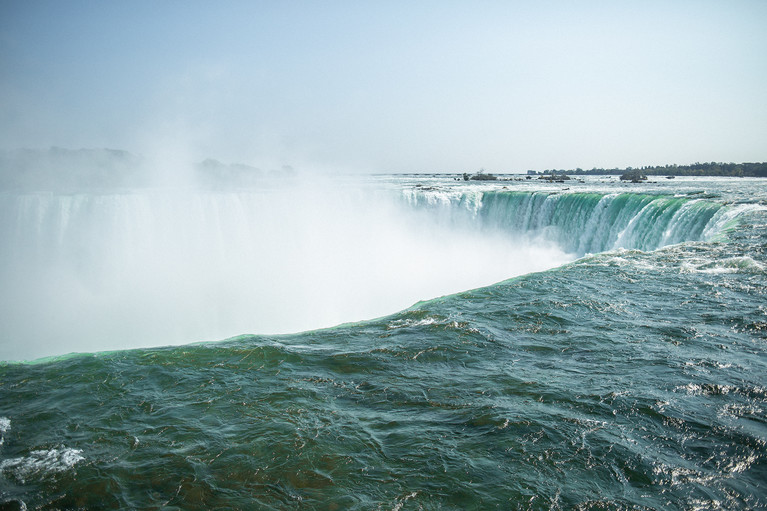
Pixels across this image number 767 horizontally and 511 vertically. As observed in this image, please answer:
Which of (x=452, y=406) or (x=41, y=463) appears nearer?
(x=41, y=463)

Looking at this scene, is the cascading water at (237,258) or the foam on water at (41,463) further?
the cascading water at (237,258)

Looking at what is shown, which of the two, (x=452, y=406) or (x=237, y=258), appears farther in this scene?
(x=237, y=258)

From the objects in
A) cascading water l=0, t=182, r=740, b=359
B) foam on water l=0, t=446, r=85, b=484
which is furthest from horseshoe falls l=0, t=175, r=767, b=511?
cascading water l=0, t=182, r=740, b=359

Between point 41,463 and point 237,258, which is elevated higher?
point 41,463

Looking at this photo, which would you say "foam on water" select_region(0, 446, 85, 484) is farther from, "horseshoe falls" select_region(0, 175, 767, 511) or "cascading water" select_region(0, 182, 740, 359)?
"cascading water" select_region(0, 182, 740, 359)

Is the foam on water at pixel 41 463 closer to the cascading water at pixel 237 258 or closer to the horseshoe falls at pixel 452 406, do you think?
the horseshoe falls at pixel 452 406

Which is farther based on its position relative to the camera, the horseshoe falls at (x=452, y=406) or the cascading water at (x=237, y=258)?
the cascading water at (x=237, y=258)

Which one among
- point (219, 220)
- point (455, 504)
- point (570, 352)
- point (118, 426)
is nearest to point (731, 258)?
point (570, 352)

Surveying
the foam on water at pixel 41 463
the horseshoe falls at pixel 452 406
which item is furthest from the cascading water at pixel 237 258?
the foam on water at pixel 41 463

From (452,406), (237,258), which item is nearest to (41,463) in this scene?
(452,406)

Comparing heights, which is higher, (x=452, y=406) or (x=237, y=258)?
(x=452, y=406)

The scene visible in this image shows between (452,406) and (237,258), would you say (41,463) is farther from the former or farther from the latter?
(237,258)

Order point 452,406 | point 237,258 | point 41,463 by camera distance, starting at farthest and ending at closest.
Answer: point 237,258, point 452,406, point 41,463

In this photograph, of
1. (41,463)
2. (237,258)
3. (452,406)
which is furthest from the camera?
(237,258)
